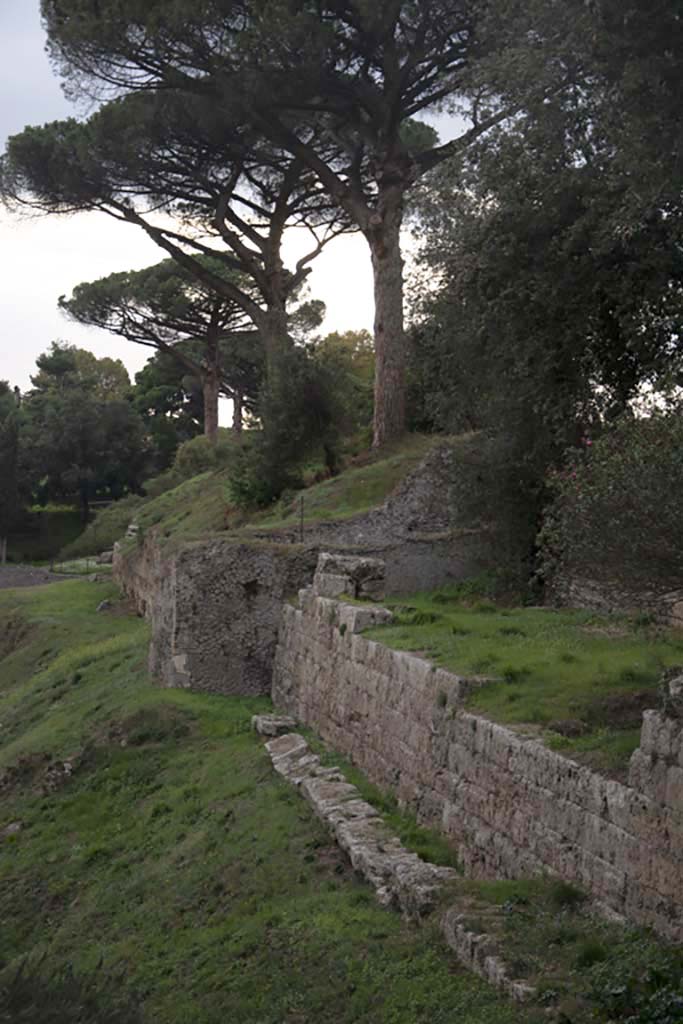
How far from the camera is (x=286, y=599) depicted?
56.2 ft

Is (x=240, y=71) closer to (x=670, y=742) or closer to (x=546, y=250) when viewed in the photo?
(x=546, y=250)

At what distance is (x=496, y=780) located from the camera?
30.4ft

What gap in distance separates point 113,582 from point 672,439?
27182mm

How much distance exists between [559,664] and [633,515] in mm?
2155

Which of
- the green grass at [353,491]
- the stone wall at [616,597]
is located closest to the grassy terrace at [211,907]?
the stone wall at [616,597]

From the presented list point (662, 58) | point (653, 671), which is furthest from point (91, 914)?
point (662, 58)

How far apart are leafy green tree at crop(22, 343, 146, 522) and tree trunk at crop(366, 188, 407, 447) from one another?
32.6 meters

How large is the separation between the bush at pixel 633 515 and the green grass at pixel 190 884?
110 inches

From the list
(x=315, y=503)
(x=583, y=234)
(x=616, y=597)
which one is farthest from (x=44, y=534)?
(x=616, y=597)

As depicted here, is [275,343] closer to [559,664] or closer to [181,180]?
[181,180]

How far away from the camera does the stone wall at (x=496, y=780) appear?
7.35 m

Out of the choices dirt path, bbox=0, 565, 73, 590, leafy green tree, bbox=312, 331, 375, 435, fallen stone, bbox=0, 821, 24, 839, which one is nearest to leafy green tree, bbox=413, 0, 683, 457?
fallen stone, bbox=0, 821, 24, 839

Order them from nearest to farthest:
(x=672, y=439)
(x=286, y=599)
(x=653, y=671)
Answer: (x=672, y=439) → (x=653, y=671) → (x=286, y=599)

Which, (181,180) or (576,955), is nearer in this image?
(576,955)
